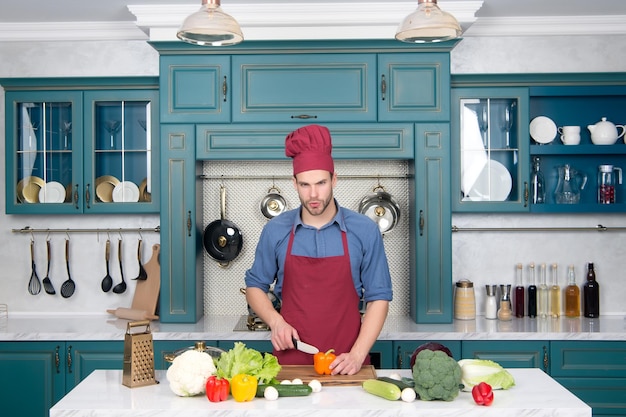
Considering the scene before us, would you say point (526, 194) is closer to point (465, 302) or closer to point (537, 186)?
point (537, 186)

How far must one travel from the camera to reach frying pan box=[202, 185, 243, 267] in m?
5.13

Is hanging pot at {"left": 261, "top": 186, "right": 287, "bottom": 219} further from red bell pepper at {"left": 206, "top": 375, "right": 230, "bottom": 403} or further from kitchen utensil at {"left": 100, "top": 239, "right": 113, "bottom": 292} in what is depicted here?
red bell pepper at {"left": 206, "top": 375, "right": 230, "bottom": 403}

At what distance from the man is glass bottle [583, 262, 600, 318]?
222cm

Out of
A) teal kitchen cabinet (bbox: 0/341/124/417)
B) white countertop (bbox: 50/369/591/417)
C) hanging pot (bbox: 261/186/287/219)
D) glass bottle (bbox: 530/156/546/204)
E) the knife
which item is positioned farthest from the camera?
hanging pot (bbox: 261/186/287/219)

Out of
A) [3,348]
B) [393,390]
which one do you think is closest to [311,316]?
[393,390]

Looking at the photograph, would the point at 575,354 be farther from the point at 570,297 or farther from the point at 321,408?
the point at 321,408

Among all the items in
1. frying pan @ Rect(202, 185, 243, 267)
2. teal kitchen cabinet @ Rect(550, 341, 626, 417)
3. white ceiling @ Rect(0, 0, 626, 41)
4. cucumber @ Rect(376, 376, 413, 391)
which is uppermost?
white ceiling @ Rect(0, 0, 626, 41)

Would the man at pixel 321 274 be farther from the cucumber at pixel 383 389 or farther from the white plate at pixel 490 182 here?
the white plate at pixel 490 182

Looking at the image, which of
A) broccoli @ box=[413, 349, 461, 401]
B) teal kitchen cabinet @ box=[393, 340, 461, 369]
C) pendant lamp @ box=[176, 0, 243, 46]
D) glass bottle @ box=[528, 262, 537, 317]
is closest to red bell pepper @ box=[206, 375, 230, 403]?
broccoli @ box=[413, 349, 461, 401]

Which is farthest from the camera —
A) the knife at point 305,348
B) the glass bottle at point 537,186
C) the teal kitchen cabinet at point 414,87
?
the glass bottle at point 537,186

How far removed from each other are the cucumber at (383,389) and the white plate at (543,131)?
9.62ft

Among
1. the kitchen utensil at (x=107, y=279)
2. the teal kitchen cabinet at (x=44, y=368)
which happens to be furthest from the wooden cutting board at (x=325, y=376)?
the kitchen utensil at (x=107, y=279)

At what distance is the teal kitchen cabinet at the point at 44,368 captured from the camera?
15.3ft

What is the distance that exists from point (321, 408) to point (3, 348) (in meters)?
2.95
